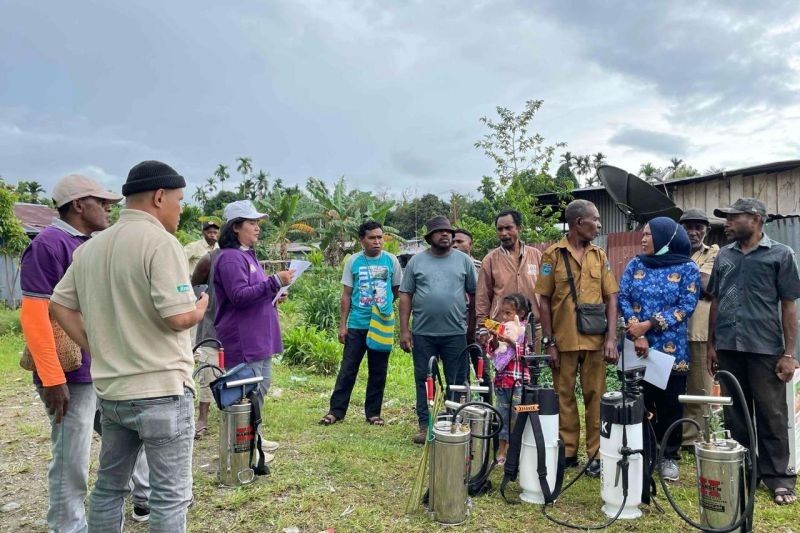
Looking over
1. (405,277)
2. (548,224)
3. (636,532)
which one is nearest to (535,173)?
(548,224)

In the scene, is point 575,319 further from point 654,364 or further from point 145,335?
point 145,335

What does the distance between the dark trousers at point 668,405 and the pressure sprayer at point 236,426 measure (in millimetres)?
2999

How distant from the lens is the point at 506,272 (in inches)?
196

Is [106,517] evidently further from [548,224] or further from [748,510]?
[548,224]

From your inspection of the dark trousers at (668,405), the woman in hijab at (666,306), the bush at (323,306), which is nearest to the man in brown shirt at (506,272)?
the woman in hijab at (666,306)

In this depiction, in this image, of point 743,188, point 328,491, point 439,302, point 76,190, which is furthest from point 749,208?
point 743,188

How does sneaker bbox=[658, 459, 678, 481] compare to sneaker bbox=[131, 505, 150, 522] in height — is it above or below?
above

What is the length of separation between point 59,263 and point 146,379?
3.29 ft

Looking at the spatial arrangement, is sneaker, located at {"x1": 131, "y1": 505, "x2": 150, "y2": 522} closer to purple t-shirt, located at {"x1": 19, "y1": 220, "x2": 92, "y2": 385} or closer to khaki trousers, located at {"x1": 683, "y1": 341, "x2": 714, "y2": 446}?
purple t-shirt, located at {"x1": 19, "y1": 220, "x2": 92, "y2": 385}

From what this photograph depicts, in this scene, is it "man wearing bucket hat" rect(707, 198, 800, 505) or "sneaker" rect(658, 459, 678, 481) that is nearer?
"man wearing bucket hat" rect(707, 198, 800, 505)

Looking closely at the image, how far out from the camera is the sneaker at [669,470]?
168 inches

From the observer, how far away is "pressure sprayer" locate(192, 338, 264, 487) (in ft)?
13.1

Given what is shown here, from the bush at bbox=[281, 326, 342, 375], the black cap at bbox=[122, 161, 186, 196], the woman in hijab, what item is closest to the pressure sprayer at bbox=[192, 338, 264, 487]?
the black cap at bbox=[122, 161, 186, 196]

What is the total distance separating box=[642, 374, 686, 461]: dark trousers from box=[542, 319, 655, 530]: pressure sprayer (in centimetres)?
85
